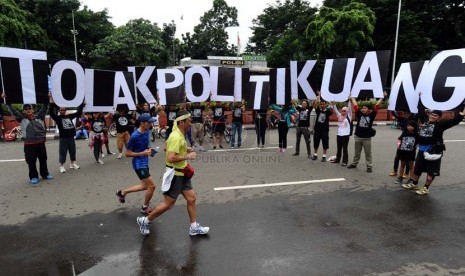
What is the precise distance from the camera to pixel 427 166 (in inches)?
245

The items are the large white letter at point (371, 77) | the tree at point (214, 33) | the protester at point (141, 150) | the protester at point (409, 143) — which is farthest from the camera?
the tree at point (214, 33)

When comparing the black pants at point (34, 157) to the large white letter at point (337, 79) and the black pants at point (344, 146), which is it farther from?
the black pants at point (344, 146)

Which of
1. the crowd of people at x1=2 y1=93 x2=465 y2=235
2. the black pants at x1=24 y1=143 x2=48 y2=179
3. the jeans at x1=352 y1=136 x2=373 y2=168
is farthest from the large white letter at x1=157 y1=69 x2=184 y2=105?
the jeans at x1=352 y1=136 x2=373 y2=168

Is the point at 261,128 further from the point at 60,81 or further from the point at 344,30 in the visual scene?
the point at 344,30

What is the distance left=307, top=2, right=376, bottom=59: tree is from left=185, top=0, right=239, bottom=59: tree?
3115 centimetres

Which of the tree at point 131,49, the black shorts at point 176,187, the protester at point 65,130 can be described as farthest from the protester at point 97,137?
the tree at point 131,49

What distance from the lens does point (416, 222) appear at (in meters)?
5.16

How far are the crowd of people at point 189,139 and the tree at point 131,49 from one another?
24.2 meters

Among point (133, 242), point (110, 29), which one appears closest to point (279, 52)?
point (110, 29)

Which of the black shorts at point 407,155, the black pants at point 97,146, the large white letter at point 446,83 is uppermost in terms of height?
the large white letter at point 446,83

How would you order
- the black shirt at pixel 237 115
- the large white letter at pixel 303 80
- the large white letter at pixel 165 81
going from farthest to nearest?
the black shirt at pixel 237 115 → the large white letter at pixel 165 81 → the large white letter at pixel 303 80

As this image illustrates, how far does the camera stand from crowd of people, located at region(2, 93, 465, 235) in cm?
460

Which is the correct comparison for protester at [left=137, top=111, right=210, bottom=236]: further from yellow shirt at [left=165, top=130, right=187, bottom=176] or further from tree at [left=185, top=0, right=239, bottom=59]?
tree at [left=185, top=0, right=239, bottom=59]

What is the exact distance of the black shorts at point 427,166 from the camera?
612cm
